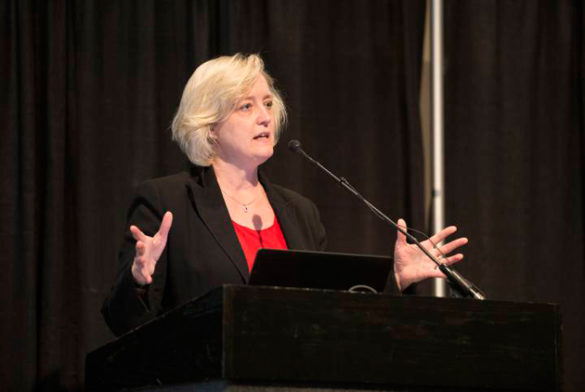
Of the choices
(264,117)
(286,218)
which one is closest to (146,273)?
(286,218)

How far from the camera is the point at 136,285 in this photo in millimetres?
2344

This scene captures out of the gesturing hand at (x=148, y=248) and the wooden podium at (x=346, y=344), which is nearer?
the wooden podium at (x=346, y=344)

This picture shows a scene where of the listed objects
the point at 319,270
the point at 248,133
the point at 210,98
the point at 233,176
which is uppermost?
the point at 210,98

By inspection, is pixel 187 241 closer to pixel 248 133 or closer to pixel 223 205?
pixel 223 205

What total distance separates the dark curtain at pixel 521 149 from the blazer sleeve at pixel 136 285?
191cm

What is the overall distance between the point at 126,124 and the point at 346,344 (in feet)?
7.60

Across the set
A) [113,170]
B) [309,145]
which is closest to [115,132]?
[113,170]

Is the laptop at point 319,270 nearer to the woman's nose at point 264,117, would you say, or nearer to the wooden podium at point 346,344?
the wooden podium at point 346,344

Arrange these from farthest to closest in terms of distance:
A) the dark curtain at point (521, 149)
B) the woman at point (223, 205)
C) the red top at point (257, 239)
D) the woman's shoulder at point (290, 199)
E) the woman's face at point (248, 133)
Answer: the dark curtain at point (521, 149) < the woman's shoulder at point (290, 199) < the woman's face at point (248, 133) < the red top at point (257, 239) < the woman at point (223, 205)

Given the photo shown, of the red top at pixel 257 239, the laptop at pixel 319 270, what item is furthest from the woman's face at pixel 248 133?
the laptop at pixel 319 270

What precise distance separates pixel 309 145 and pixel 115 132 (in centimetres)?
88

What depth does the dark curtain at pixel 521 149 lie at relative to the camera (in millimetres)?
4371

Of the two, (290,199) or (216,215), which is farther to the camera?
(290,199)

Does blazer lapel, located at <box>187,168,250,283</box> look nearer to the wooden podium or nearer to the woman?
the woman
